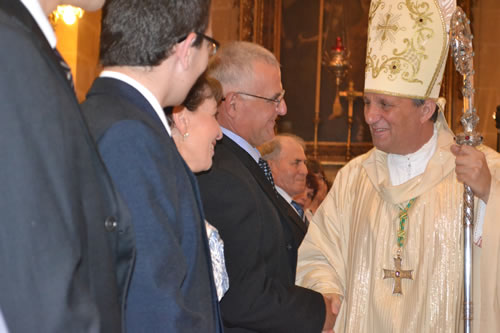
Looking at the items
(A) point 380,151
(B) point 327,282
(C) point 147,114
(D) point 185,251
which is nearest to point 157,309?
(D) point 185,251

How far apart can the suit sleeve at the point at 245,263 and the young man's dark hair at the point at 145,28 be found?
1.06 meters

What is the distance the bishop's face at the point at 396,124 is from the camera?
3.43 meters

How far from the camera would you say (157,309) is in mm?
1731

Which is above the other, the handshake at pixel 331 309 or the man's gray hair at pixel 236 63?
the man's gray hair at pixel 236 63

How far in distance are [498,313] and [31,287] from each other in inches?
93.3

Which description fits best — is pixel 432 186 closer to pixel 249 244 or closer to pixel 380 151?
pixel 380 151

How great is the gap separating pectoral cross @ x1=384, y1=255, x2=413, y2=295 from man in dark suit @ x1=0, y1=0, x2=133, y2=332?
86.7 inches

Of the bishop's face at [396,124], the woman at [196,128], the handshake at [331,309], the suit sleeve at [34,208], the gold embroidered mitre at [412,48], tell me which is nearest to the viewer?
the suit sleeve at [34,208]

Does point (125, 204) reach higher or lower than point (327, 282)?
higher

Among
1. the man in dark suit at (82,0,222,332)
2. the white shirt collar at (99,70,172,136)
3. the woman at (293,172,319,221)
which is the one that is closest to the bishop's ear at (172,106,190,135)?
the man in dark suit at (82,0,222,332)

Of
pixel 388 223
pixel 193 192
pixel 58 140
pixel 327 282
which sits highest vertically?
pixel 58 140

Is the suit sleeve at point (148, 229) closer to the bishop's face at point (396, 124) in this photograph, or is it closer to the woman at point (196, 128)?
the woman at point (196, 128)

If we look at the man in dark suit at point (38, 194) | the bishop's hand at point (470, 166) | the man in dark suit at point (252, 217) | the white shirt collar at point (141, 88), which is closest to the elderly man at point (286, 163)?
the man in dark suit at point (252, 217)

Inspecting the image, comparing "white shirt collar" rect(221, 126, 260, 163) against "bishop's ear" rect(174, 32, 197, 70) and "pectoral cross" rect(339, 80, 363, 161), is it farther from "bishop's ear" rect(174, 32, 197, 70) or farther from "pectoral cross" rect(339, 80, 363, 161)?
"pectoral cross" rect(339, 80, 363, 161)
